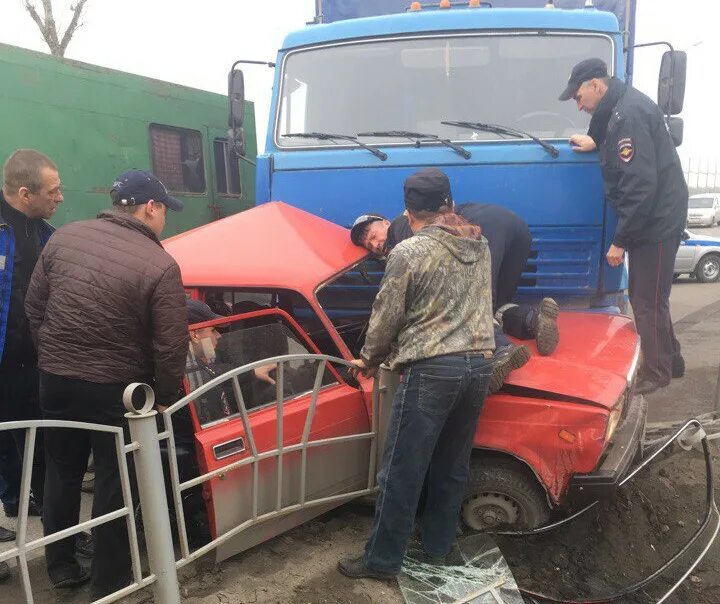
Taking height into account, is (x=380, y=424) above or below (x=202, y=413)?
below

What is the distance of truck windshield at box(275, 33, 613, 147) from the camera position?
12.8 ft

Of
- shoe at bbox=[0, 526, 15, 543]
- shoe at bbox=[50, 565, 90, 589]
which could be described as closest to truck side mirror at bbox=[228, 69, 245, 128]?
shoe at bbox=[0, 526, 15, 543]

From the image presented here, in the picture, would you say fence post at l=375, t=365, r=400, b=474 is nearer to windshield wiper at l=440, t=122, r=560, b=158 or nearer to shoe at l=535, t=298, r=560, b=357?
shoe at l=535, t=298, r=560, b=357

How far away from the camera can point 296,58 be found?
4.23 meters

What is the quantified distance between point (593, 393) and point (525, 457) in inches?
16.4

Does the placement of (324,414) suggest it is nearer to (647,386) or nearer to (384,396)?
(384,396)

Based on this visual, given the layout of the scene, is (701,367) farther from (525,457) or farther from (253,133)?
(253,133)

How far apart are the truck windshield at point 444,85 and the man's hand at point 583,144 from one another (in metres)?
0.15

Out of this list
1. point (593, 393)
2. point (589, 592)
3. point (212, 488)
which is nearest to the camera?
point (212, 488)

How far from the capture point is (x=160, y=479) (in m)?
2.01

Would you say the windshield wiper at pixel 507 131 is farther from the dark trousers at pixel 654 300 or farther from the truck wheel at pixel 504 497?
the truck wheel at pixel 504 497

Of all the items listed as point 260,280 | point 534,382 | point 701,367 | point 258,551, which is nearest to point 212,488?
point 258,551

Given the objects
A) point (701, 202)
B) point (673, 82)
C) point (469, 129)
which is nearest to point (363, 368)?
point (469, 129)

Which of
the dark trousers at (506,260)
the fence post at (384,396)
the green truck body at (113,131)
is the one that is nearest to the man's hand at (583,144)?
the dark trousers at (506,260)
